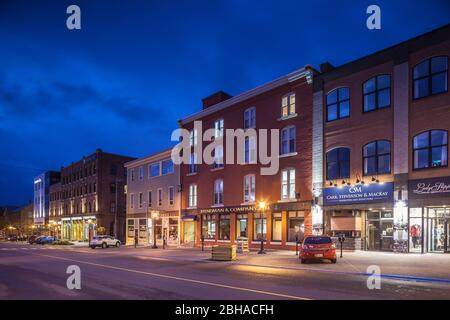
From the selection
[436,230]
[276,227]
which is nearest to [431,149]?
[436,230]

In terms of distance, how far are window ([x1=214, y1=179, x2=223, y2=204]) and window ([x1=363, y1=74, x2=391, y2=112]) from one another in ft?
52.7

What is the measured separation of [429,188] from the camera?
23.7 metres

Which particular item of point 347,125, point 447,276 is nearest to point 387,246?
point 347,125

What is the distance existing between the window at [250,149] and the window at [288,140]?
126 inches

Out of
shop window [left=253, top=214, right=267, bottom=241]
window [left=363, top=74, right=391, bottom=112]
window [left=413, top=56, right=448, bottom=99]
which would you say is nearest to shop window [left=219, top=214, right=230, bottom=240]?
shop window [left=253, top=214, right=267, bottom=241]

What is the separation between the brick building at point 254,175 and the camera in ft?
103

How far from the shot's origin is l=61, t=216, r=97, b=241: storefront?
66.7 metres

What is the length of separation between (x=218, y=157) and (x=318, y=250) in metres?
19.7

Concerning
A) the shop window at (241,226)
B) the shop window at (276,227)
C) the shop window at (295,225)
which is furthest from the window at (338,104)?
the shop window at (241,226)

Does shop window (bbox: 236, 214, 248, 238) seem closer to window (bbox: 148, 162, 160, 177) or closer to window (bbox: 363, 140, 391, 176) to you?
window (bbox: 363, 140, 391, 176)

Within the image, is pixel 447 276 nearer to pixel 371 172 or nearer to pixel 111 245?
pixel 371 172

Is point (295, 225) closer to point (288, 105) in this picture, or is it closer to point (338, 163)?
point (338, 163)

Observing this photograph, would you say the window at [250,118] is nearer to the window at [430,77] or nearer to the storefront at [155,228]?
the storefront at [155,228]
